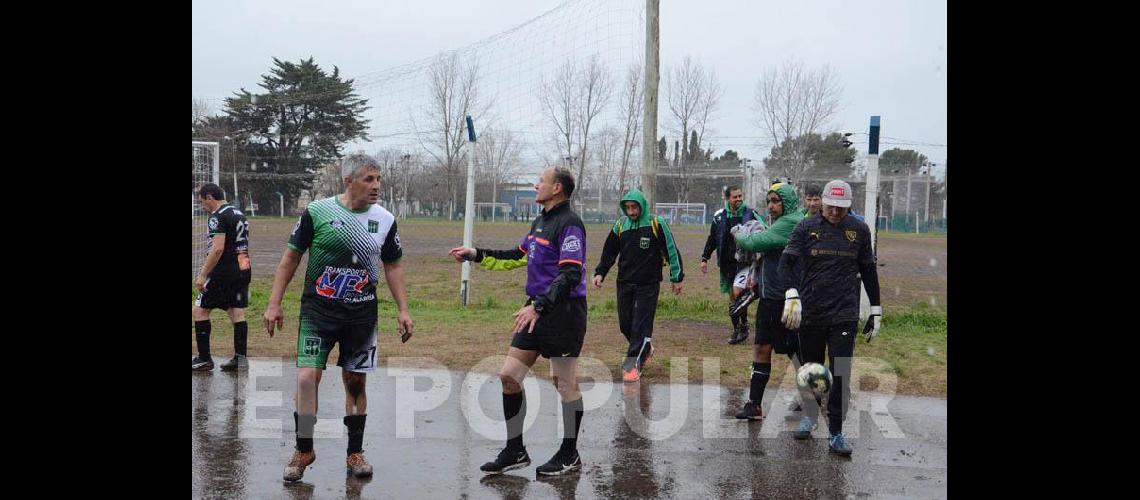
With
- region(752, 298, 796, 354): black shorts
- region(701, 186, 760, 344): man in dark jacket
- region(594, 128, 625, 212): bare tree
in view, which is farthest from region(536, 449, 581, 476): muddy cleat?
region(594, 128, 625, 212): bare tree

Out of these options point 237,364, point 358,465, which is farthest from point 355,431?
point 237,364

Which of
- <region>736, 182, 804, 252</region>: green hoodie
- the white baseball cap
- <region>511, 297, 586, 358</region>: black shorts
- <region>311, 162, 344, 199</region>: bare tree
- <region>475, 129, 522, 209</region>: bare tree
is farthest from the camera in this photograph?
<region>311, 162, 344, 199</region>: bare tree

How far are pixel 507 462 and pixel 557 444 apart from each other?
0.79 meters

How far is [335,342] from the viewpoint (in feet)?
19.1

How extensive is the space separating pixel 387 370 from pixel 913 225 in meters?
22.6

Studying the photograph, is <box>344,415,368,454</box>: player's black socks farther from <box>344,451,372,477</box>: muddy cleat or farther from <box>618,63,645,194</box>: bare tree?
<box>618,63,645,194</box>: bare tree

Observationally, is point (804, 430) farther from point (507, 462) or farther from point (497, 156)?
point (497, 156)

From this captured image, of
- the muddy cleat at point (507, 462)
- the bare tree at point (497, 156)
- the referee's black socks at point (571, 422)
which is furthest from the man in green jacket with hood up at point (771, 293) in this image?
the bare tree at point (497, 156)

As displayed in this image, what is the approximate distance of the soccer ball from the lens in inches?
267

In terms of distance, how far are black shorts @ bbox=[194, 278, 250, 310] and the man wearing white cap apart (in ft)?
18.8

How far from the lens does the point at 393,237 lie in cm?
607

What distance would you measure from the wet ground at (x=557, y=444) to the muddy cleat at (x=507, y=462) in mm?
68
